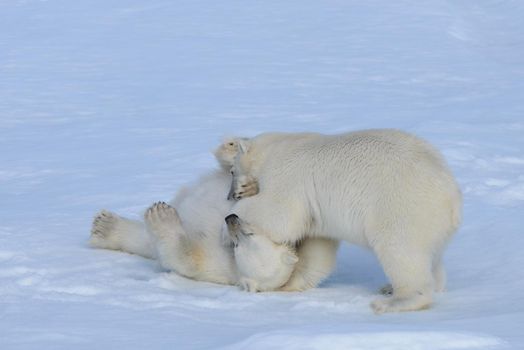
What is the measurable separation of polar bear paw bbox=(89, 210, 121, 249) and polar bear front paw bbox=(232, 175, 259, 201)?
692 millimetres

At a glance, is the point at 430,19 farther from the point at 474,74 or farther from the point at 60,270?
the point at 60,270

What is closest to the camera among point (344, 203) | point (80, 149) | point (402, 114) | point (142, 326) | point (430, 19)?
point (142, 326)

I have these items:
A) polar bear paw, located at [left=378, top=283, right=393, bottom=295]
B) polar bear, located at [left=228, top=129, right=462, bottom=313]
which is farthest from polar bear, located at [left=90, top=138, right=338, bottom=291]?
polar bear paw, located at [left=378, top=283, right=393, bottom=295]

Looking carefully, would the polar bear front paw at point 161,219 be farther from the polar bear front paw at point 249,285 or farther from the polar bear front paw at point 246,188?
the polar bear front paw at point 249,285

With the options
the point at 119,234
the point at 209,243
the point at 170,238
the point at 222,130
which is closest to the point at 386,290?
the point at 209,243

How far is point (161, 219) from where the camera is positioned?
4531 mm

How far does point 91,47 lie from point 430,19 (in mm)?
4369

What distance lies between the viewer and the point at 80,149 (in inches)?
298

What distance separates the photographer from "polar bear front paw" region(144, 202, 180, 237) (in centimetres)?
453

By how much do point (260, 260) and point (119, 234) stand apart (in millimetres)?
865

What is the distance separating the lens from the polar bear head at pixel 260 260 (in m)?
4.30

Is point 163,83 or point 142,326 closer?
point 142,326

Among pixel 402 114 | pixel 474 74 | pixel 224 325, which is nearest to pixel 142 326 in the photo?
pixel 224 325

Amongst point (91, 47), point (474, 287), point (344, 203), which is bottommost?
point (474, 287)
